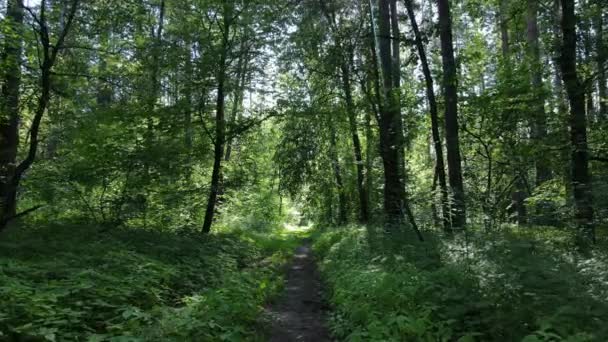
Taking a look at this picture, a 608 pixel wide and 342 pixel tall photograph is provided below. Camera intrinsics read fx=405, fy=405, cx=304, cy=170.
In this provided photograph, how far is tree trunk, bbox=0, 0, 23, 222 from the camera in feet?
30.3

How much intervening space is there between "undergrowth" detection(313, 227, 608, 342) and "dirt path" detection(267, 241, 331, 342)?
34 cm

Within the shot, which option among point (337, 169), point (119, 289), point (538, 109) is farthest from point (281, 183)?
point (119, 289)

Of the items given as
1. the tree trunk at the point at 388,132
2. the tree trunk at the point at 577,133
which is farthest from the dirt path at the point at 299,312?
the tree trunk at the point at 577,133

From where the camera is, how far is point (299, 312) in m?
7.53

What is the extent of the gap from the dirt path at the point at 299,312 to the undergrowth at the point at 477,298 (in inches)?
13.3

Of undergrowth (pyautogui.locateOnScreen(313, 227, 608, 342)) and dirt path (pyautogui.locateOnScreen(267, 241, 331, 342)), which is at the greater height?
undergrowth (pyautogui.locateOnScreen(313, 227, 608, 342))

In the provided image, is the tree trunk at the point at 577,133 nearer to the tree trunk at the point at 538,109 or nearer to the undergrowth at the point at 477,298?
the undergrowth at the point at 477,298

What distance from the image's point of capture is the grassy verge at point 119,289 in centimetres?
442

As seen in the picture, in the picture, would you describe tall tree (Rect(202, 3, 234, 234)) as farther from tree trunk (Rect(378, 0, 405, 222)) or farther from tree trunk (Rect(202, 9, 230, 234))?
tree trunk (Rect(378, 0, 405, 222))

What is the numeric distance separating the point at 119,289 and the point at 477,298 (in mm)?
4881

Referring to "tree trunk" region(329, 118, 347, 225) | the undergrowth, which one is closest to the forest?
the undergrowth

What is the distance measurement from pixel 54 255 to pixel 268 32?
924 centimetres

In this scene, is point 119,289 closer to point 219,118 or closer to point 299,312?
point 299,312

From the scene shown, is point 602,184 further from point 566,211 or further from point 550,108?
point 550,108
